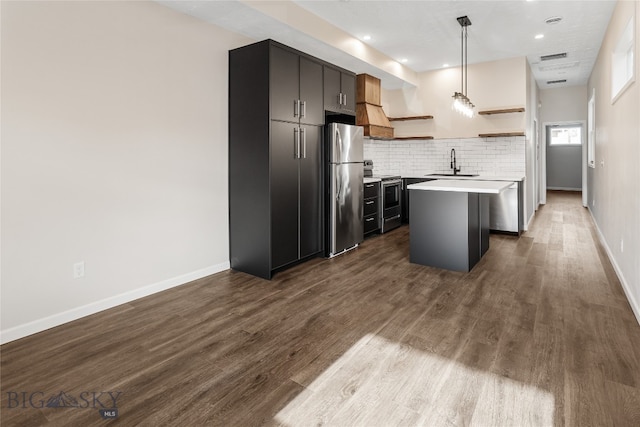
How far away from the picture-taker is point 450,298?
10.7 feet

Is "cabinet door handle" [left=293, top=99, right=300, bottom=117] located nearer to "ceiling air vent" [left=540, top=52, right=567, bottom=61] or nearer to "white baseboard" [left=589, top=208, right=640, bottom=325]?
"white baseboard" [left=589, top=208, right=640, bottom=325]

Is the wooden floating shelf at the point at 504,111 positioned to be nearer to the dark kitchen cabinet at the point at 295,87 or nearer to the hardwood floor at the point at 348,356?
the hardwood floor at the point at 348,356

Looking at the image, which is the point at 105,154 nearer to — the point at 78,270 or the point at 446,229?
the point at 78,270

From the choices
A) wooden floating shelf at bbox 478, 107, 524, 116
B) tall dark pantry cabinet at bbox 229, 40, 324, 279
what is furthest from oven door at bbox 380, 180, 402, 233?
tall dark pantry cabinet at bbox 229, 40, 324, 279

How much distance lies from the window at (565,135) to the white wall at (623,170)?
30.2 feet

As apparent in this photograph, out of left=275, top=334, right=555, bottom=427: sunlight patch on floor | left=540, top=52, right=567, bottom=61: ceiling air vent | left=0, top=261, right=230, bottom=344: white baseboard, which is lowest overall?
left=275, top=334, right=555, bottom=427: sunlight patch on floor

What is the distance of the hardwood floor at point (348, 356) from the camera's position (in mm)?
1819

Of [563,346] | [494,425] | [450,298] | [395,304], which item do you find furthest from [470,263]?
[494,425]

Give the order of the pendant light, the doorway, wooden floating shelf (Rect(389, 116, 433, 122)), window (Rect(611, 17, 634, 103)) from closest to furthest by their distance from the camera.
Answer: window (Rect(611, 17, 634, 103)) < the pendant light < wooden floating shelf (Rect(389, 116, 433, 122)) < the doorway

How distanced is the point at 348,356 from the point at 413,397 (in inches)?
20.1

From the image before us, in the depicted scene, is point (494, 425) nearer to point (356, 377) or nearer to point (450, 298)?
point (356, 377)

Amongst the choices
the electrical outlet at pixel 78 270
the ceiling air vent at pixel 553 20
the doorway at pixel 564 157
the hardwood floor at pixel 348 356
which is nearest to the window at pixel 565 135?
the doorway at pixel 564 157

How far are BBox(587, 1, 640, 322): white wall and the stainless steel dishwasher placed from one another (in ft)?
3.63

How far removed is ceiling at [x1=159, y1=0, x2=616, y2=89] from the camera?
3.94 metres
